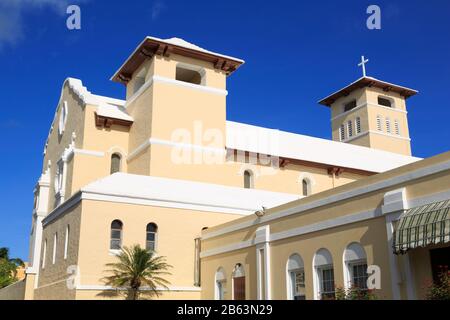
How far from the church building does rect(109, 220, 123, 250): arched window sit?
0.15 feet

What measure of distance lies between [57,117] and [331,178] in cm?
2060

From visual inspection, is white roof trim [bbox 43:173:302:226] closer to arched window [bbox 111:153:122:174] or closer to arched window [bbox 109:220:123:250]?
arched window [bbox 109:220:123:250]

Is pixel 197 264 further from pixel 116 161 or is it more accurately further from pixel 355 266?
pixel 116 161

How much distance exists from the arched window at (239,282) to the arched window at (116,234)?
5.24 m

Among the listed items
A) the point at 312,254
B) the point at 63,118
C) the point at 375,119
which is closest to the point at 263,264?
the point at 312,254

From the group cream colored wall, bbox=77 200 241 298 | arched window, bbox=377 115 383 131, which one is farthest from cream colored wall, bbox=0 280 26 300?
arched window, bbox=377 115 383 131

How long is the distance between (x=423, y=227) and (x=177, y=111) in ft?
70.2

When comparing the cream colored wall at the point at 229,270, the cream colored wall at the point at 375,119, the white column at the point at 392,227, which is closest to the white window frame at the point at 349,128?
the cream colored wall at the point at 375,119

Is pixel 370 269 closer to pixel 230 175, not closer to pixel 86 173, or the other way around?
pixel 230 175

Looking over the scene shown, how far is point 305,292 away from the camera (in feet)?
62.2

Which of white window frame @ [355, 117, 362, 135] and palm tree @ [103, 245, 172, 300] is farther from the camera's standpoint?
white window frame @ [355, 117, 362, 135]

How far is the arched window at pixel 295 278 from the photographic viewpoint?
19391 millimetres

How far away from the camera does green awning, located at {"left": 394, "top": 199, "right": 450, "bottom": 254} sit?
13109mm
